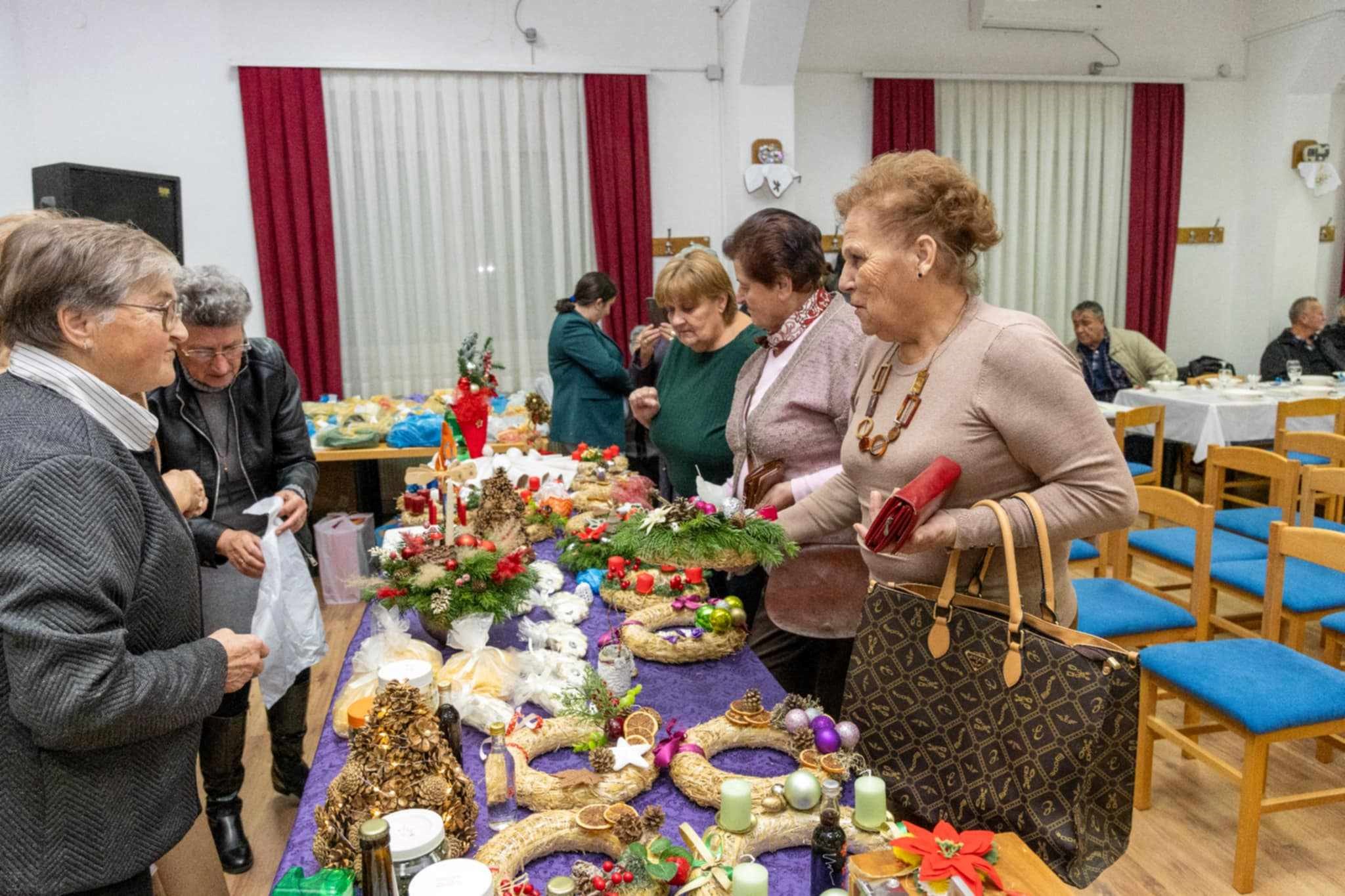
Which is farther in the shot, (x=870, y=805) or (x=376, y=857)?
(x=870, y=805)

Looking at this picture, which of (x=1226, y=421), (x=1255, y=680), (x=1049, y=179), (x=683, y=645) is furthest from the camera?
(x=1049, y=179)

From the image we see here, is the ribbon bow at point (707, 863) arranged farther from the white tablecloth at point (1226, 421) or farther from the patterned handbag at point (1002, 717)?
the white tablecloth at point (1226, 421)

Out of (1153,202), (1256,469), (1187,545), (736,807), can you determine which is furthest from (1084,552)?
(1153,202)

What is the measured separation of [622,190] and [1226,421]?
156 inches

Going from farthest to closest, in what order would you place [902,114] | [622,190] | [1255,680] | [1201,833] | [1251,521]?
[902,114] → [622,190] → [1251,521] → [1201,833] → [1255,680]

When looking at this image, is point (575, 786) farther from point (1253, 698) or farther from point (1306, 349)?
point (1306, 349)

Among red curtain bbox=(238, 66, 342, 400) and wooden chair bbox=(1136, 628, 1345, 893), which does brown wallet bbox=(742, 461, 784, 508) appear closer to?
wooden chair bbox=(1136, 628, 1345, 893)

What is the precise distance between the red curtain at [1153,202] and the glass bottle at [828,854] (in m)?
7.07

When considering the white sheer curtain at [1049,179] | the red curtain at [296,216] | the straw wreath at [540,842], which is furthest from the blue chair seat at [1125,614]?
the red curtain at [296,216]

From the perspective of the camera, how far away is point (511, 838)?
112cm

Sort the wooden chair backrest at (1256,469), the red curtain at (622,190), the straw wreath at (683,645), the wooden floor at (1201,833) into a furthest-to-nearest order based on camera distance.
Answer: the red curtain at (622,190) → the wooden chair backrest at (1256,469) → the wooden floor at (1201,833) → the straw wreath at (683,645)

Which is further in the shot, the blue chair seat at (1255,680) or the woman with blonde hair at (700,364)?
the woman with blonde hair at (700,364)

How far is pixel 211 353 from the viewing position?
2.00 metres

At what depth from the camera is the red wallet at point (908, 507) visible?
120cm
